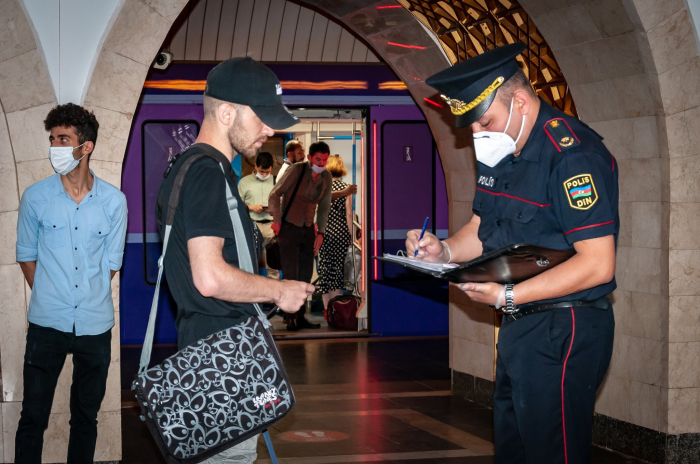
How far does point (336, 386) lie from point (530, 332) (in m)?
4.42

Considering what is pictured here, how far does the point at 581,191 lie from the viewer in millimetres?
2527

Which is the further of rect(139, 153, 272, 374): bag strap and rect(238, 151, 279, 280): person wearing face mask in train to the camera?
rect(238, 151, 279, 280): person wearing face mask in train

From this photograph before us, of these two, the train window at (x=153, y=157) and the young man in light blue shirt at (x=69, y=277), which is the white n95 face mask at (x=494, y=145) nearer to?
the young man in light blue shirt at (x=69, y=277)

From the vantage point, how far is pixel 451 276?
2.59 m

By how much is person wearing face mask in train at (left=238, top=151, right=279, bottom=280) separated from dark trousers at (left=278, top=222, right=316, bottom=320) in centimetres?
84

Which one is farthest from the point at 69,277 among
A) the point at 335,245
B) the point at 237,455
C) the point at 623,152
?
the point at 335,245

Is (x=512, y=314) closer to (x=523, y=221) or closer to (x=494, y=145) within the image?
(x=523, y=221)

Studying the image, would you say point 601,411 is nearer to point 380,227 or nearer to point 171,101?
point 380,227

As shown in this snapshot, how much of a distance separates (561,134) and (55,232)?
8.44 feet

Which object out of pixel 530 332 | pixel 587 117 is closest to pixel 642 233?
pixel 587 117

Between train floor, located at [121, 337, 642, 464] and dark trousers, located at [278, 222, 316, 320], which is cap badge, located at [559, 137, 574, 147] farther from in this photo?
dark trousers, located at [278, 222, 316, 320]

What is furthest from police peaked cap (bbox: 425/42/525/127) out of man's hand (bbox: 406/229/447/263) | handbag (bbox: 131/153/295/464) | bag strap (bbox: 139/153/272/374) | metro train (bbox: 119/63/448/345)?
metro train (bbox: 119/63/448/345)

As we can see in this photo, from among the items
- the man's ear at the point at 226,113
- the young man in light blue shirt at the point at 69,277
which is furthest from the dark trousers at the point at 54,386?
the man's ear at the point at 226,113

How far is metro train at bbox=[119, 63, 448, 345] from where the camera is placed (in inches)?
340
